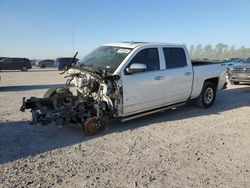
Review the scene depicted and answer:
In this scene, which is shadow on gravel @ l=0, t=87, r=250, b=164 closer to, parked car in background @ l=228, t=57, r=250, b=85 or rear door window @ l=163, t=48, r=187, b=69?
rear door window @ l=163, t=48, r=187, b=69

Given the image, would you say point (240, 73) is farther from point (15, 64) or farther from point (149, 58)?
point (15, 64)

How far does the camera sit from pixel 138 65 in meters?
7.24

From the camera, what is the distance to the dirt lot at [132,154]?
4590 millimetres

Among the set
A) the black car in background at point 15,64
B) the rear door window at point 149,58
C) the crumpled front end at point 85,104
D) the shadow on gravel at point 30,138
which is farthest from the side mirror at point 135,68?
the black car in background at point 15,64

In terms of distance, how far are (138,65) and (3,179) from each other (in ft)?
12.7

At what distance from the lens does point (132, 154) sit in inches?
221

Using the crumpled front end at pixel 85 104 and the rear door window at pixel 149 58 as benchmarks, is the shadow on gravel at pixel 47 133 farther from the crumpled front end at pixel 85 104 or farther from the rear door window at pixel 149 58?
the rear door window at pixel 149 58

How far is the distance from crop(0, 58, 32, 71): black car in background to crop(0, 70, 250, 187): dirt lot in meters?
31.8

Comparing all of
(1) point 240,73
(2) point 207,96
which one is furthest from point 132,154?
(1) point 240,73

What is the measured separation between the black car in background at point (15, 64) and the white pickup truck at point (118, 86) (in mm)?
32551

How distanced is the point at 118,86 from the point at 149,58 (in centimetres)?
139

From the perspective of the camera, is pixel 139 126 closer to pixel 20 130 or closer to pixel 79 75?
pixel 79 75

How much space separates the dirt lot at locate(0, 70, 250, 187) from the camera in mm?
4590

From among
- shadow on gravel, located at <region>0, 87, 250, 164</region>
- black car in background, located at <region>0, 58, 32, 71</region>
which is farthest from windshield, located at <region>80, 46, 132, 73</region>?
black car in background, located at <region>0, 58, 32, 71</region>
